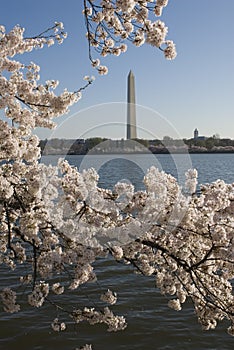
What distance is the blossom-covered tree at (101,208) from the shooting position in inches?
218

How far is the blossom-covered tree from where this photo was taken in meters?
5.55

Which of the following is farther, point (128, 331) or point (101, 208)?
point (128, 331)

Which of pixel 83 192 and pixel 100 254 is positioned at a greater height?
pixel 83 192

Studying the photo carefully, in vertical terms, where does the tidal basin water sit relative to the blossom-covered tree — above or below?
below

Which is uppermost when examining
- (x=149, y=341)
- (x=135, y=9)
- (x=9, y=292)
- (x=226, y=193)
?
(x=135, y=9)

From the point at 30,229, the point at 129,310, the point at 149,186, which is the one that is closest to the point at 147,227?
the point at 149,186

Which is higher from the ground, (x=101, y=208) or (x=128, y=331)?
(x=101, y=208)

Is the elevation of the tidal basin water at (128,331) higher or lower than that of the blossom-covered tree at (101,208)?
lower

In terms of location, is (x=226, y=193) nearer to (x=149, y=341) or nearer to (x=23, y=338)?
(x=149, y=341)

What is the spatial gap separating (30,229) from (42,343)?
4.90 m

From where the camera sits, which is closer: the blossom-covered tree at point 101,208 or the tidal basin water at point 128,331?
the blossom-covered tree at point 101,208

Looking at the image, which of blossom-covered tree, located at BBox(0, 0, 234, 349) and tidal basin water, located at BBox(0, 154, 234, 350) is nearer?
blossom-covered tree, located at BBox(0, 0, 234, 349)

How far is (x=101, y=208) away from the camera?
224 inches

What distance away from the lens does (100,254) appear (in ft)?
18.4
